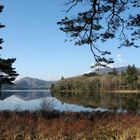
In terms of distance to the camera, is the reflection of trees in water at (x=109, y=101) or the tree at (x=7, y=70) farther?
the reflection of trees in water at (x=109, y=101)

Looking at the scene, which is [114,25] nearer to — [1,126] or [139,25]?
[139,25]

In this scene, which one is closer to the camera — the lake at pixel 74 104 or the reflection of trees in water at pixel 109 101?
the lake at pixel 74 104

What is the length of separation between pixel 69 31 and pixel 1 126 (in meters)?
4.59

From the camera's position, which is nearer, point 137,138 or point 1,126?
point 137,138

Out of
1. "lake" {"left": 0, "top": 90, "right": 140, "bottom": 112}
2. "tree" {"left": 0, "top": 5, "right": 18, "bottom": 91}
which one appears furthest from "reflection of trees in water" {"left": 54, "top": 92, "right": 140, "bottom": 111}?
"tree" {"left": 0, "top": 5, "right": 18, "bottom": 91}

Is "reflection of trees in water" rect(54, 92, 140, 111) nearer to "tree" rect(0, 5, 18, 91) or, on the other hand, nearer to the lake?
the lake

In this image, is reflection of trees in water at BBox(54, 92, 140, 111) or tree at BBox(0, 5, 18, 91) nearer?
tree at BBox(0, 5, 18, 91)

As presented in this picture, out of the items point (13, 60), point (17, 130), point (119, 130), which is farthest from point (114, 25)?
point (13, 60)

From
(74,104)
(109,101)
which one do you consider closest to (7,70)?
(74,104)

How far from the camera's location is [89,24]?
15.3 m

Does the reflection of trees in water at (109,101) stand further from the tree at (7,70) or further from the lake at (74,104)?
the tree at (7,70)

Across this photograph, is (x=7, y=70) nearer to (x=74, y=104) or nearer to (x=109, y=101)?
(x=74, y=104)

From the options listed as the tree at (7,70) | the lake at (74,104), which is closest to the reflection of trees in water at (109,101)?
the lake at (74,104)

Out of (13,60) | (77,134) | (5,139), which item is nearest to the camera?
(5,139)
